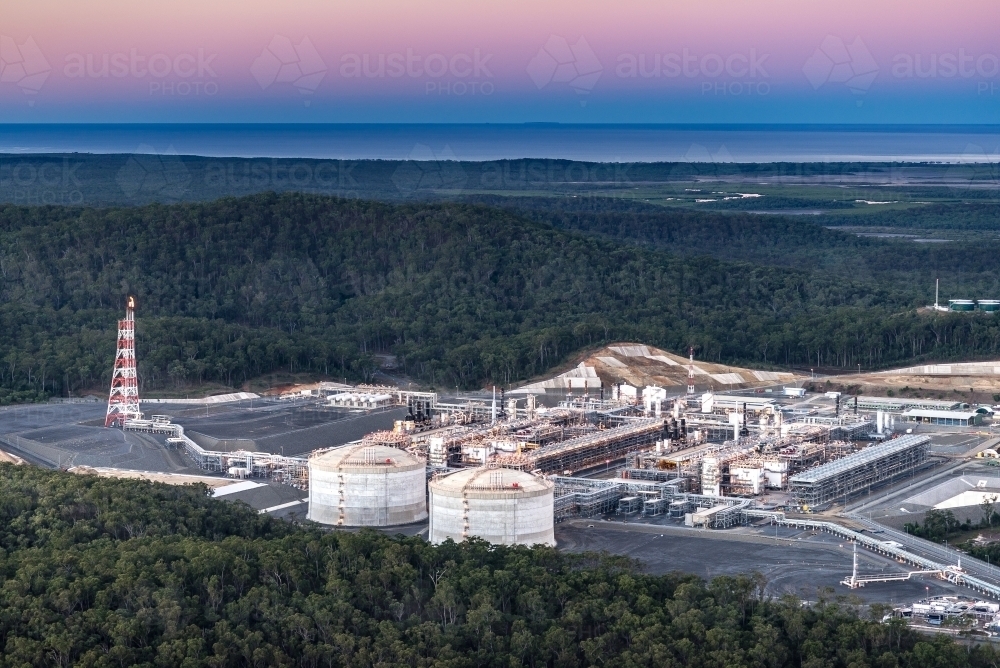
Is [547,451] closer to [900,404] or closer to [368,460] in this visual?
[368,460]

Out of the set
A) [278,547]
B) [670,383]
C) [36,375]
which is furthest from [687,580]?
[36,375]

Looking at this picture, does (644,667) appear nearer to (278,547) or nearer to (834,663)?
(834,663)

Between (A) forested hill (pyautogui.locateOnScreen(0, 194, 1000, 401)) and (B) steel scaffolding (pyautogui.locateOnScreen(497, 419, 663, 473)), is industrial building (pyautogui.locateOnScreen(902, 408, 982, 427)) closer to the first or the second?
(B) steel scaffolding (pyautogui.locateOnScreen(497, 419, 663, 473))

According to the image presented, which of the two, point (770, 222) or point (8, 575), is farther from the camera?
point (770, 222)

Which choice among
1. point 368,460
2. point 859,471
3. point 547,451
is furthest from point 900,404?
point 368,460

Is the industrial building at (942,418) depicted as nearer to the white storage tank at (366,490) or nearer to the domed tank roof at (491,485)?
the white storage tank at (366,490)

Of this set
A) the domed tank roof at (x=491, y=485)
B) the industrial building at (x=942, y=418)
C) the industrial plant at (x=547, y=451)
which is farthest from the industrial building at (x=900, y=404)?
the domed tank roof at (x=491, y=485)
